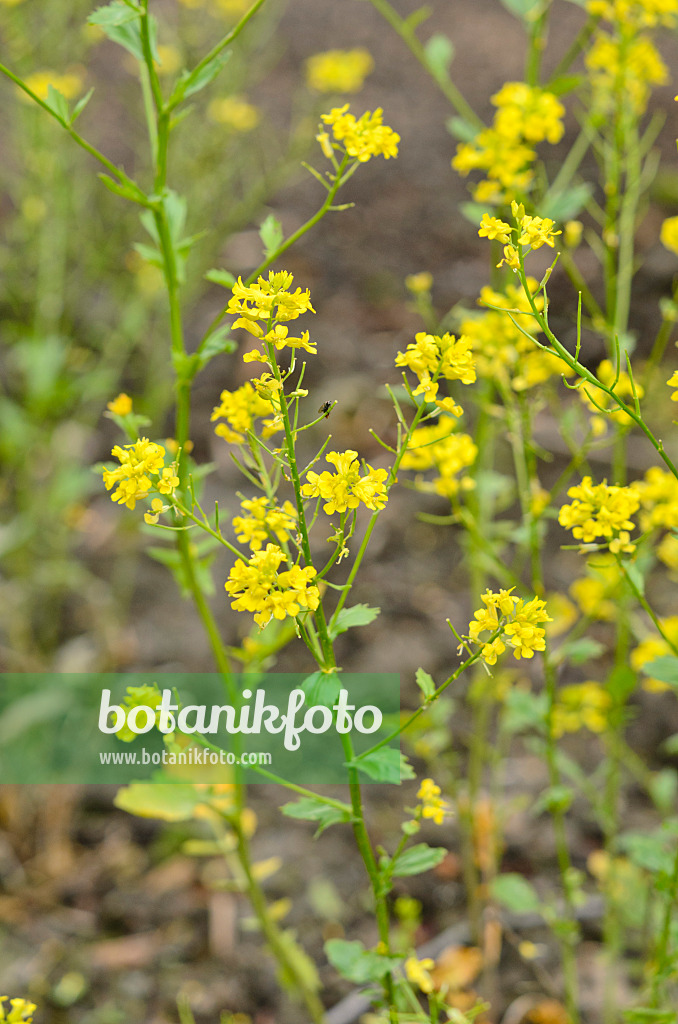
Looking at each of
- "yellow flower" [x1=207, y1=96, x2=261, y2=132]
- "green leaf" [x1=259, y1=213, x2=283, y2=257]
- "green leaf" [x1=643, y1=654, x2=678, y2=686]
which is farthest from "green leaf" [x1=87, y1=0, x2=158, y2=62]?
"yellow flower" [x1=207, y1=96, x2=261, y2=132]

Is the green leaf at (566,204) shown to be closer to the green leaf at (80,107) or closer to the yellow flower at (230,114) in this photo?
the green leaf at (80,107)

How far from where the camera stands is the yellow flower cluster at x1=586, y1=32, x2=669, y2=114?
56.0 inches

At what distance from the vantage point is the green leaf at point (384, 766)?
37.2 inches

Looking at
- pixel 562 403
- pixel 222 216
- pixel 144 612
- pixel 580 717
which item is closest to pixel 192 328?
pixel 222 216

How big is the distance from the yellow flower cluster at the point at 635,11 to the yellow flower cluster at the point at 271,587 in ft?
3.99

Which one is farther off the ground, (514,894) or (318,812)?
(318,812)

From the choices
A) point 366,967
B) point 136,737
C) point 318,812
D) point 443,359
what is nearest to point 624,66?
point 443,359

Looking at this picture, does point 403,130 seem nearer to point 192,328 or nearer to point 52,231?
point 192,328

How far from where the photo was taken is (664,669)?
1067 millimetres

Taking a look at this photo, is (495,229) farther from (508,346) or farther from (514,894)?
(514,894)

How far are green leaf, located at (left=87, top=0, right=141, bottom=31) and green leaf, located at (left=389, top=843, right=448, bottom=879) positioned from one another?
1.17 meters

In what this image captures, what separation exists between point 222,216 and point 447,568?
82.7 inches

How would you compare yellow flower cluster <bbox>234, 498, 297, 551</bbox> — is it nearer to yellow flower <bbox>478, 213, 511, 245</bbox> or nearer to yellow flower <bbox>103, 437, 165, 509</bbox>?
yellow flower <bbox>103, 437, 165, 509</bbox>

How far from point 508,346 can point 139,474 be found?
761 mm
